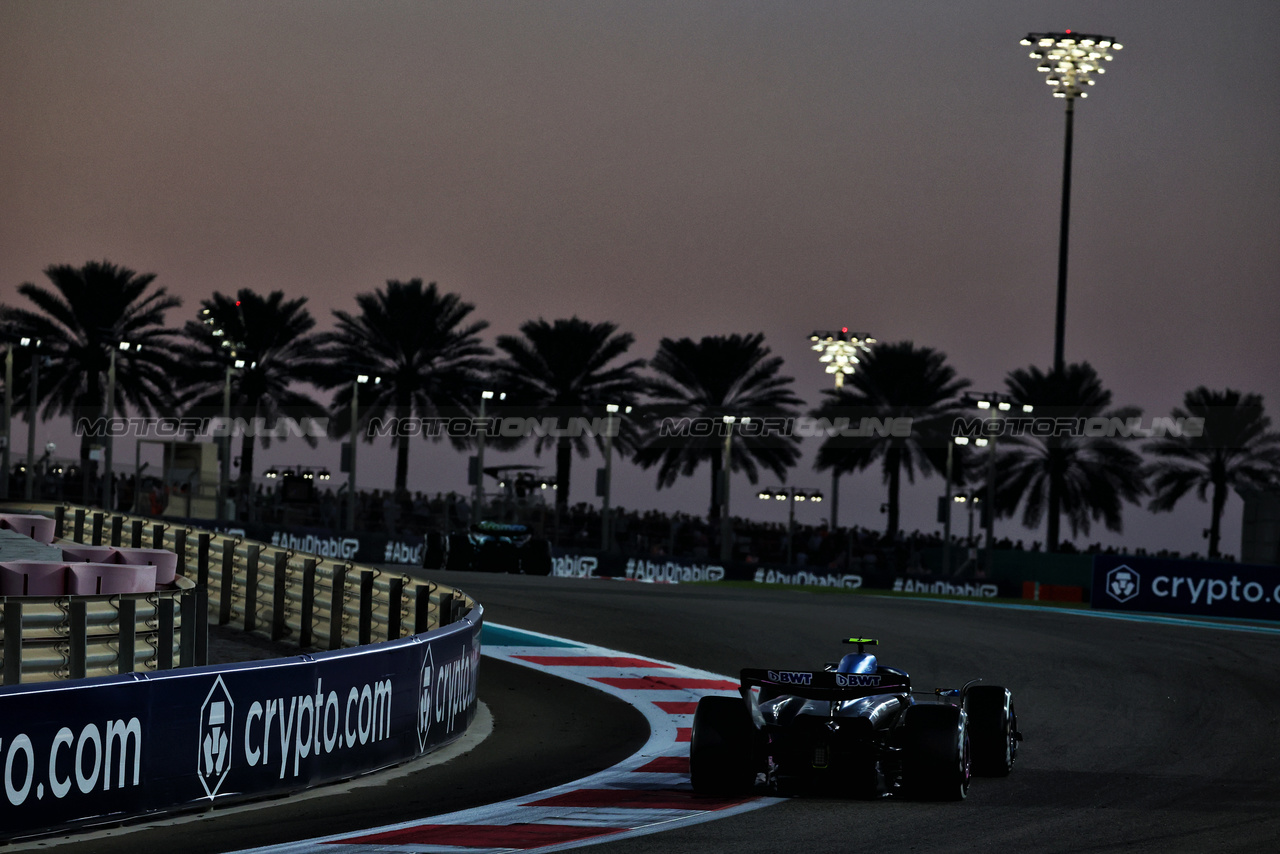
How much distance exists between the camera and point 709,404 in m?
54.8

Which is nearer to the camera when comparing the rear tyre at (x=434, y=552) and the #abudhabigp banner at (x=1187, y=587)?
the #abudhabigp banner at (x=1187, y=587)

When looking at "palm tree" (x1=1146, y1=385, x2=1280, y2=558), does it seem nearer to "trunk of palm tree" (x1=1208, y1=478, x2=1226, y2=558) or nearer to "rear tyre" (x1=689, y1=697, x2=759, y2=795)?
"trunk of palm tree" (x1=1208, y1=478, x2=1226, y2=558)

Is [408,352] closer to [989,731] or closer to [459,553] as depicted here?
[459,553]

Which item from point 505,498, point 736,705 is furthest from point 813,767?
point 505,498

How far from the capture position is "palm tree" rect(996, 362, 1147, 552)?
54.1m

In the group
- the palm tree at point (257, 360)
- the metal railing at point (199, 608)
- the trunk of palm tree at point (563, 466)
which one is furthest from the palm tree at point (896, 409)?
the metal railing at point (199, 608)

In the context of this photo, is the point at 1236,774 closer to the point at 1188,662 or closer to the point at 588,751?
the point at 588,751

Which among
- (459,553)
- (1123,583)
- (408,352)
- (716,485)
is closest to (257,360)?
(408,352)

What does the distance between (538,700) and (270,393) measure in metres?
41.9

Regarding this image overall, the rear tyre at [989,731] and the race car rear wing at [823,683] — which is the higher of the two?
the race car rear wing at [823,683]

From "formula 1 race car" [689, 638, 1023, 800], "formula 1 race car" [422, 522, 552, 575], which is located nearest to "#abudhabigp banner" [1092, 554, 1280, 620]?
"formula 1 race car" [422, 522, 552, 575]

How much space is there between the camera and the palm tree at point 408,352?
174ft

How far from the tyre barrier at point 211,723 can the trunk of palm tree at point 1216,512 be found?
165 ft

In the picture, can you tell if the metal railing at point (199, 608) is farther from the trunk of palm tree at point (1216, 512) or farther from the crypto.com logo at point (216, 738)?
the trunk of palm tree at point (1216, 512)
